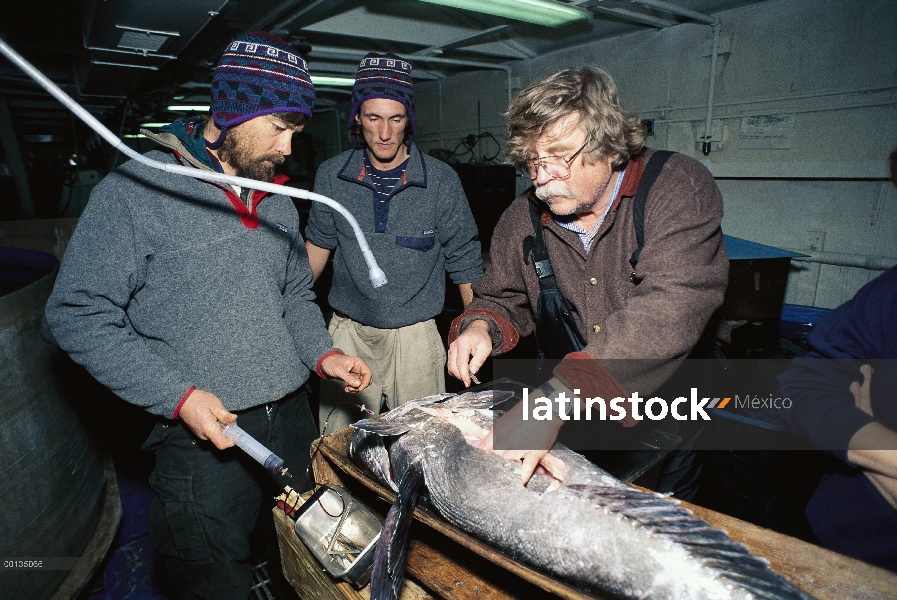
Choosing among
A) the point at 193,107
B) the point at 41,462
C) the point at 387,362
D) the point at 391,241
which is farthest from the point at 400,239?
the point at 193,107

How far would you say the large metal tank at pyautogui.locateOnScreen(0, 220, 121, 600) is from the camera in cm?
197

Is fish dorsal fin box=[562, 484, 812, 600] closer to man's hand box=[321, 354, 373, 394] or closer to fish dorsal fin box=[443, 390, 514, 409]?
fish dorsal fin box=[443, 390, 514, 409]

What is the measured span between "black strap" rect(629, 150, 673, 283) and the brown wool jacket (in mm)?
16

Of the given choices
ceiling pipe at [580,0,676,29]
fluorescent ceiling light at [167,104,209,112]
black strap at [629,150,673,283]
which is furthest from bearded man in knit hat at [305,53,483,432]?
fluorescent ceiling light at [167,104,209,112]

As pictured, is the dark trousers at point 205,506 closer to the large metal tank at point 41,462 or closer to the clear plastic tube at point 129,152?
the large metal tank at point 41,462

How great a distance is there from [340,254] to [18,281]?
6.73 ft

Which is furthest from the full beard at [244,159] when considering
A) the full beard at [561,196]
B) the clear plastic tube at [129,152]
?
the full beard at [561,196]

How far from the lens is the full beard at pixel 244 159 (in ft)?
5.71

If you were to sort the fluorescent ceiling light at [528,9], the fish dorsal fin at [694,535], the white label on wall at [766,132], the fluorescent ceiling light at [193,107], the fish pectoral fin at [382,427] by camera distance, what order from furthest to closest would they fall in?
1. the fluorescent ceiling light at [193,107]
2. the white label on wall at [766,132]
3. the fluorescent ceiling light at [528,9]
4. the fish pectoral fin at [382,427]
5. the fish dorsal fin at [694,535]

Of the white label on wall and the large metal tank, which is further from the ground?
the white label on wall

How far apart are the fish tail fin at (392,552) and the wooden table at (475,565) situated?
0.04 metres

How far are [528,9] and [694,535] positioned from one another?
197 inches

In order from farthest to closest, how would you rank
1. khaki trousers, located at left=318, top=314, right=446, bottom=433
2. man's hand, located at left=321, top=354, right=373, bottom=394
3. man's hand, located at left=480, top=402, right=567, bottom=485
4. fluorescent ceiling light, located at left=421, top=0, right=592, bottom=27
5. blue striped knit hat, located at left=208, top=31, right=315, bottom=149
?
fluorescent ceiling light, located at left=421, top=0, right=592, bottom=27 → khaki trousers, located at left=318, top=314, right=446, bottom=433 → man's hand, located at left=321, top=354, right=373, bottom=394 → blue striped knit hat, located at left=208, top=31, right=315, bottom=149 → man's hand, located at left=480, top=402, right=567, bottom=485

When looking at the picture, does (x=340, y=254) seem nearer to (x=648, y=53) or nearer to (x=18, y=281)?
(x=18, y=281)
